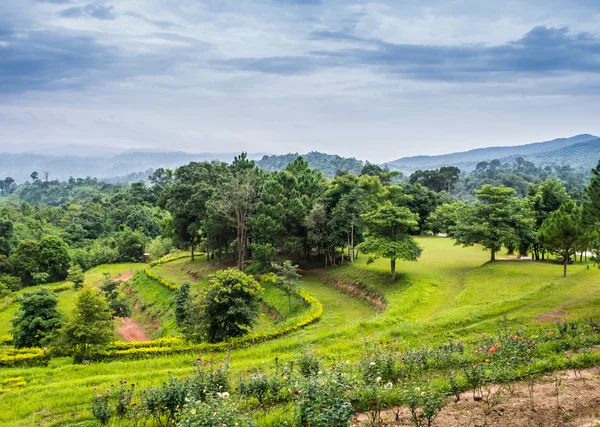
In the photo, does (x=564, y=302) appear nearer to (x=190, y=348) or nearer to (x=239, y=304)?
(x=239, y=304)

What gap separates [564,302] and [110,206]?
90.0m

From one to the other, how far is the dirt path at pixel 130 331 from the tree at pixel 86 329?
11.3m

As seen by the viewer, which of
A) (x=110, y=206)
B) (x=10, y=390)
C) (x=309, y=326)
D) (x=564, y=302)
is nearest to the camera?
(x=10, y=390)

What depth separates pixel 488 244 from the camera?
30594 millimetres

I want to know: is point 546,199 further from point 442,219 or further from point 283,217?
point 283,217

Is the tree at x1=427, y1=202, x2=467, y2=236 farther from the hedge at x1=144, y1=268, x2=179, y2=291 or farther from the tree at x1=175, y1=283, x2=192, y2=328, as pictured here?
the tree at x1=175, y1=283, x2=192, y2=328

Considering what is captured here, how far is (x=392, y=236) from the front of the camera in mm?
29797

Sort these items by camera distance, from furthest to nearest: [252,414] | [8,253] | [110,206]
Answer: [110,206]
[8,253]
[252,414]

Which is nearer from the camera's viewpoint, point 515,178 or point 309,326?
point 309,326

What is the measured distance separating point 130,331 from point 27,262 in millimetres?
29602

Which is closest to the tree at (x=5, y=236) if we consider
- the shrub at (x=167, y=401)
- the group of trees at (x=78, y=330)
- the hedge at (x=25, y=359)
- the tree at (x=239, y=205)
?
the tree at (x=239, y=205)

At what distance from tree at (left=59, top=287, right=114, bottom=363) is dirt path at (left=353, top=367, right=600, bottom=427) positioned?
13943 millimetres

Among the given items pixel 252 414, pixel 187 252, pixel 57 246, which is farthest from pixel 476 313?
pixel 57 246

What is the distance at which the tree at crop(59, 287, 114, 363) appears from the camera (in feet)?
58.1
